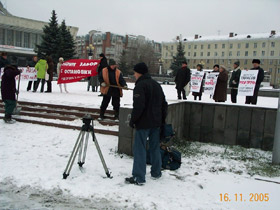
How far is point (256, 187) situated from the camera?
16.1ft

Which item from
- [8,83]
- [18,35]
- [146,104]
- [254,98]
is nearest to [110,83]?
[8,83]

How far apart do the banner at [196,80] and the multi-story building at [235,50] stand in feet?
243

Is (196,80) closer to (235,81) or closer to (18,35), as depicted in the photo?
(235,81)

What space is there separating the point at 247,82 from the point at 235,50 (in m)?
85.1

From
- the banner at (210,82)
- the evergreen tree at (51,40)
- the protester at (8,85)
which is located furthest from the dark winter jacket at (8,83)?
the evergreen tree at (51,40)

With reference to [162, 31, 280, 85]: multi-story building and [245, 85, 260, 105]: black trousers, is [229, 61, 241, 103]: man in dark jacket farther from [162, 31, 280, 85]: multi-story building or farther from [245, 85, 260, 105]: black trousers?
[162, 31, 280, 85]: multi-story building

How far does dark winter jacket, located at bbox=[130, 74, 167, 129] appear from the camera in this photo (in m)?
4.61

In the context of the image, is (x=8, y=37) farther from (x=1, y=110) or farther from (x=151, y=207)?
(x=151, y=207)

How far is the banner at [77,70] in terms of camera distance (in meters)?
13.1

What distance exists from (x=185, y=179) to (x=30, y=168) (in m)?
2.85

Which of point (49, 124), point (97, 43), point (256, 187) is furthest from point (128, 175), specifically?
point (97, 43)

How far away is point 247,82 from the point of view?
33.9 ft

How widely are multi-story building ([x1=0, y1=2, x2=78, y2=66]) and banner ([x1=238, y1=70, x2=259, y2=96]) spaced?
162 feet

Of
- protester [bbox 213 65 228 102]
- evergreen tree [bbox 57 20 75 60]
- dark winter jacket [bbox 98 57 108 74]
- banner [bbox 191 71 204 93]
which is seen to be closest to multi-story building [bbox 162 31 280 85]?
evergreen tree [bbox 57 20 75 60]
